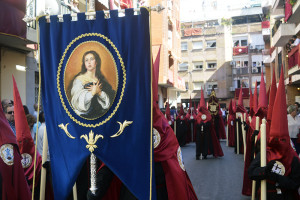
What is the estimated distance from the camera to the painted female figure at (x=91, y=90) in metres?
3.70

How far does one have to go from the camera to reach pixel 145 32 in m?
3.66

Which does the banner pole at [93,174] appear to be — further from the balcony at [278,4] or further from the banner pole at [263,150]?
the balcony at [278,4]

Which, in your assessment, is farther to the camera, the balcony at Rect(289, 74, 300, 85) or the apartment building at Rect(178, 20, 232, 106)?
the apartment building at Rect(178, 20, 232, 106)

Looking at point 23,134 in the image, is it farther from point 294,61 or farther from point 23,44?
point 294,61

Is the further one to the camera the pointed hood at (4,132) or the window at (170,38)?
the window at (170,38)

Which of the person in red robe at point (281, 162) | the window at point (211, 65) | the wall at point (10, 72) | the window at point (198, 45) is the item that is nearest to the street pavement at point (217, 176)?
the person in red robe at point (281, 162)

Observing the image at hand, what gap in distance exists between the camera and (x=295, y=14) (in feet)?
71.4

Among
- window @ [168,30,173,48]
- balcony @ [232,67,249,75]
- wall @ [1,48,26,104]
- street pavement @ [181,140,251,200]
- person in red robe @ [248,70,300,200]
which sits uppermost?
window @ [168,30,173,48]

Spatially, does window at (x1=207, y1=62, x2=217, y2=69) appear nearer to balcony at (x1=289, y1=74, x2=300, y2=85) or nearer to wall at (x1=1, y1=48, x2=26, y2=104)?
balcony at (x1=289, y1=74, x2=300, y2=85)

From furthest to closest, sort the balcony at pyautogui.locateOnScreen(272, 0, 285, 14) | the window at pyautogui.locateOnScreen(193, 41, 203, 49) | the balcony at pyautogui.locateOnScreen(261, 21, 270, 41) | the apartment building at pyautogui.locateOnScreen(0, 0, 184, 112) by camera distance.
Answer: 1. the window at pyautogui.locateOnScreen(193, 41, 203, 49)
2. the balcony at pyautogui.locateOnScreen(261, 21, 270, 41)
3. the balcony at pyautogui.locateOnScreen(272, 0, 285, 14)
4. the apartment building at pyautogui.locateOnScreen(0, 0, 184, 112)

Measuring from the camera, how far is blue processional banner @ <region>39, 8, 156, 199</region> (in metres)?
3.65

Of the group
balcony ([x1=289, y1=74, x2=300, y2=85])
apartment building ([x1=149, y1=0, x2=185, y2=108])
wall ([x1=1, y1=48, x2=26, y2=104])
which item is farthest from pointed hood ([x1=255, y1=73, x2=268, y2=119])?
apartment building ([x1=149, y1=0, x2=185, y2=108])

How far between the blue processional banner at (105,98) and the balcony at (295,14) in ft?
60.6

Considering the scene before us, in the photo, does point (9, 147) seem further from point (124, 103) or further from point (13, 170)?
point (124, 103)
